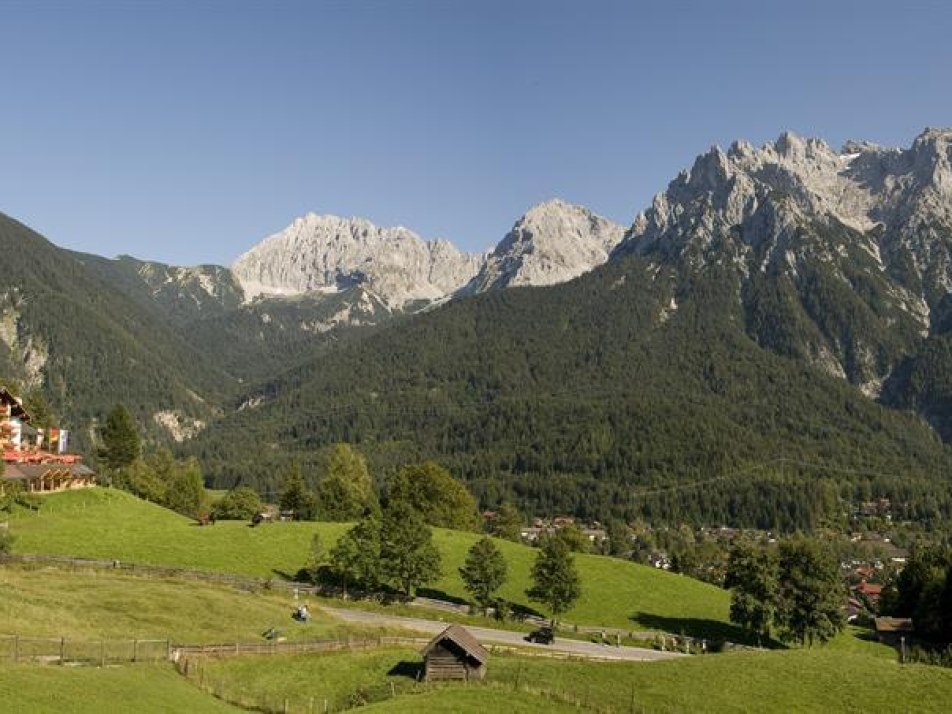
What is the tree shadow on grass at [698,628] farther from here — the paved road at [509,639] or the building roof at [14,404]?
the building roof at [14,404]

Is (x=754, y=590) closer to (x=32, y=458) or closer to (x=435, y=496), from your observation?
(x=435, y=496)

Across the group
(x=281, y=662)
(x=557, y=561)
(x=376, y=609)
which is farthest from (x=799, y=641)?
(x=281, y=662)

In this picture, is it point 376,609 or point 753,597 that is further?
point 753,597

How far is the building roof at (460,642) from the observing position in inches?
2158

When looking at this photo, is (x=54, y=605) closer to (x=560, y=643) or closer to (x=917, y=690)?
(x=560, y=643)

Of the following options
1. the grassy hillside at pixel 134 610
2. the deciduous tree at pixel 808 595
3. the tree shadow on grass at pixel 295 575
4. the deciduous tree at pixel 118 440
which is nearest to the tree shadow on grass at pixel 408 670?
the grassy hillside at pixel 134 610

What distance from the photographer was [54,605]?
61.2 meters

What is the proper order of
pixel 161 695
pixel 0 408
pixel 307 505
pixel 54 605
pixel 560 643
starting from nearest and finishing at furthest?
pixel 161 695 < pixel 54 605 < pixel 560 643 < pixel 0 408 < pixel 307 505

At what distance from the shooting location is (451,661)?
5591cm

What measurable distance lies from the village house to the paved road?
154 ft

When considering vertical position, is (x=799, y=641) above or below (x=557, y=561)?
below

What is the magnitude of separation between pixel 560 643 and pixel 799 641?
114 feet

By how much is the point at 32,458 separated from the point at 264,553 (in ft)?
122

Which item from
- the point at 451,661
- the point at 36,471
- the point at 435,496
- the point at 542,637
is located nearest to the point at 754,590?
the point at 542,637
